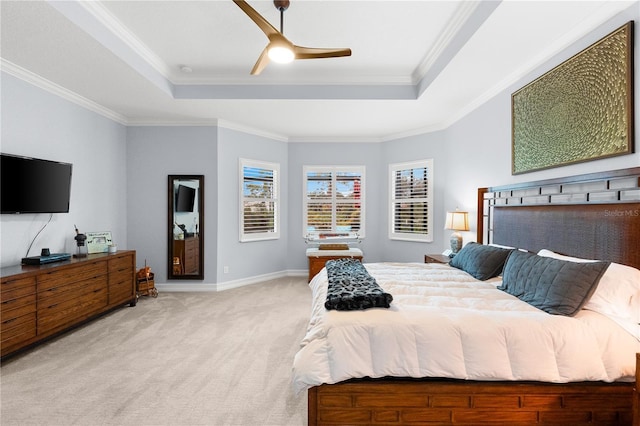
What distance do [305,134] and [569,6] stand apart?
4193mm

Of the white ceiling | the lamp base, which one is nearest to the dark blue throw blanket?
the lamp base

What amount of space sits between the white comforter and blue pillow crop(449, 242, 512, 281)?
39.9 inches

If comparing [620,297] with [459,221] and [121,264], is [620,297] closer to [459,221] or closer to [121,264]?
[459,221]

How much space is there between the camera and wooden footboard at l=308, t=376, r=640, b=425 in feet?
5.78

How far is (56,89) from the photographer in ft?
12.0

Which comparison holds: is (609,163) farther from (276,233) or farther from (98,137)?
(98,137)

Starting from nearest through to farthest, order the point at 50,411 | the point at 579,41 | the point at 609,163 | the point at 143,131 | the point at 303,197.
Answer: the point at 50,411
the point at 609,163
the point at 579,41
the point at 143,131
the point at 303,197

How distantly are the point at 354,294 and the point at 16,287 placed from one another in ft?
9.66

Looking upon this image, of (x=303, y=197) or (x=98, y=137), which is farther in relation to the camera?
(x=303, y=197)

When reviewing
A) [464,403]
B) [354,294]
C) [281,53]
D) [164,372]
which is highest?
[281,53]

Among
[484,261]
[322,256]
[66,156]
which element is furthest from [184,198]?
[484,261]

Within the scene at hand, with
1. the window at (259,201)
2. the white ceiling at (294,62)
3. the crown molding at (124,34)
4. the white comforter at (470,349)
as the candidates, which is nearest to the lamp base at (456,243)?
the white ceiling at (294,62)

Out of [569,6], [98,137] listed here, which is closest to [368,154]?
[569,6]

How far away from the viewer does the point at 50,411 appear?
2.02 metres
